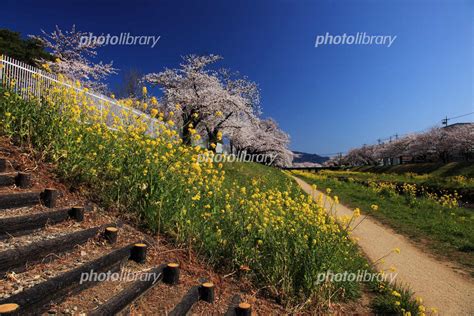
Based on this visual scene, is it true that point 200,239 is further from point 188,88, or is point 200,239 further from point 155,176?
point 188,88

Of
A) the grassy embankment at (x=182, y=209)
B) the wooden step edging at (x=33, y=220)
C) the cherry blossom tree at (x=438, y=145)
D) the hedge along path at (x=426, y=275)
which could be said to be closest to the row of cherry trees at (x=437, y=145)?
the cherry blossom tree at (x=438, y=145)

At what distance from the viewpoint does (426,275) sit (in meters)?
5.50

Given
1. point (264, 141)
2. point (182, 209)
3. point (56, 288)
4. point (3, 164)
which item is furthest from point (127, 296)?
point (264, 141)

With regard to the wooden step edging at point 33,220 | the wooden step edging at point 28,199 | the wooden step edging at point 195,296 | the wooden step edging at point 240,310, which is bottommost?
the wooden step edging at point 240,310

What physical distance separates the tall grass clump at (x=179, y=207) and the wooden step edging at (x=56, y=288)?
1.15 m

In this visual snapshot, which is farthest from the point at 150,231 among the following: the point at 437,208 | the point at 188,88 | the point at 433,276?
the point at 188,88

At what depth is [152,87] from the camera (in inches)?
1049

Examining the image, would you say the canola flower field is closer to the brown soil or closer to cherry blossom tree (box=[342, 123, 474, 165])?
the brown soil

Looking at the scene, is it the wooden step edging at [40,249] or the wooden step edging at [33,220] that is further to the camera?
the wooden step edging at [33,220]

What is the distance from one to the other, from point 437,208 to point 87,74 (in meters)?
25.3

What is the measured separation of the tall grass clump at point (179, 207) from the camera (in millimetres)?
3986

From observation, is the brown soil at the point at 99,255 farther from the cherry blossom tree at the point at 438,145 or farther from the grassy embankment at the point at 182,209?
the cherry blossom tree at the point at 438,145

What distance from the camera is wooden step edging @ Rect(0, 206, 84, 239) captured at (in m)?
2.97

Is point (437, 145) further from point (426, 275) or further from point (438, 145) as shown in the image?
point (426, 275)
